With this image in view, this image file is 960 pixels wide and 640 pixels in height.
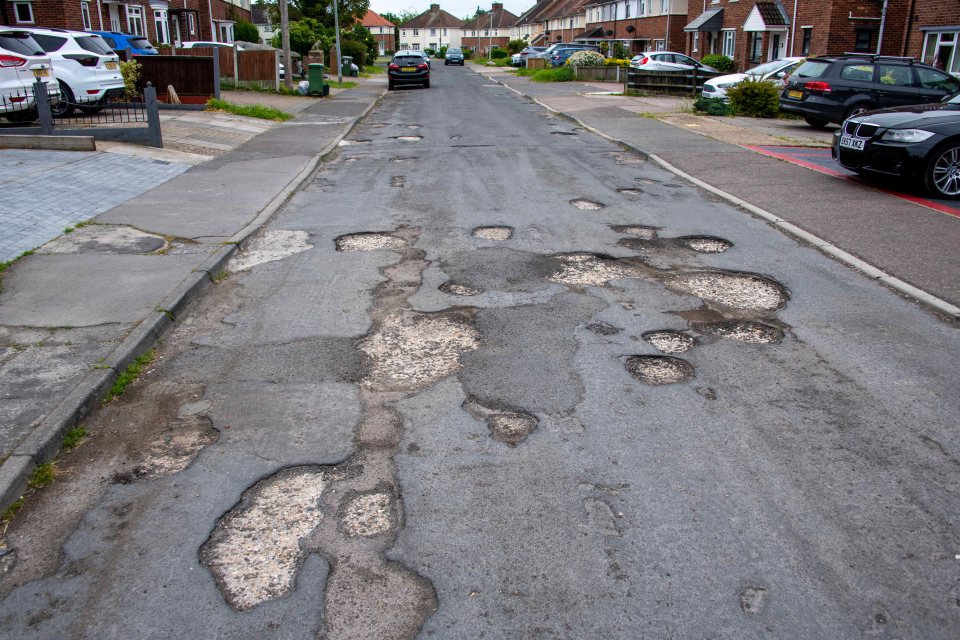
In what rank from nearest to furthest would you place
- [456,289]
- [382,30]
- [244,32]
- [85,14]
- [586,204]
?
[456,289]
[586,204]
[85,14]
[244,32]
[382,30]

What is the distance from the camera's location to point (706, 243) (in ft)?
28.8

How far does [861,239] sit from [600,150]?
7.96 metres

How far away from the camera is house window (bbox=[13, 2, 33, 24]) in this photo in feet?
92.8

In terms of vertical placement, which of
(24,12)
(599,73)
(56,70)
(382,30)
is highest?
(382,30)

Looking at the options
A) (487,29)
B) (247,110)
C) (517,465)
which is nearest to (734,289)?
(517,465)

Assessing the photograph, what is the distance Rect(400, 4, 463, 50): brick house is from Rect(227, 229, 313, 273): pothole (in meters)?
134

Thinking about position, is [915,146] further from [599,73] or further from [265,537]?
[599,73]

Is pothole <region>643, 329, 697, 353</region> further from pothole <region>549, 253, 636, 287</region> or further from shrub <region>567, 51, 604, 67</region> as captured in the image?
shrub <region>567, 51, 604, 67</region>

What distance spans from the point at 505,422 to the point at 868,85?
55.2 feet

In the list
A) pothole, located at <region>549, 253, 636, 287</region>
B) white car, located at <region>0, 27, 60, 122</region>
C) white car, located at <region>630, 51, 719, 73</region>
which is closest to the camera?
pothole, located at <region>549, 253, 636, 287</region>

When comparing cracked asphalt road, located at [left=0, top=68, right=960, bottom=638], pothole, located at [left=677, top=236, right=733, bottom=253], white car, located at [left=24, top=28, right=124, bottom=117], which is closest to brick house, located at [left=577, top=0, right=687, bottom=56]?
white car, located at [left=24, top=28, right=124, bottom=117]

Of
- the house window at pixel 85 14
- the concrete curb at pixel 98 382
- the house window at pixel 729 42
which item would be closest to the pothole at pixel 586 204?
the concrete curb at pixel 98 382

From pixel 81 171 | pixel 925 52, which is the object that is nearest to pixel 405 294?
pixel 81 171

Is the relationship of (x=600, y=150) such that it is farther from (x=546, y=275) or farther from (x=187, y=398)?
(x=187, y=398)
